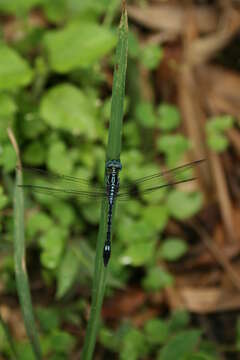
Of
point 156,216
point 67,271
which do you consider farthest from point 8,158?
point 156,216

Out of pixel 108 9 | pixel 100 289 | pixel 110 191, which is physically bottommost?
pixel 100 289

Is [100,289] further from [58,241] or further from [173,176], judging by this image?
[173,176]

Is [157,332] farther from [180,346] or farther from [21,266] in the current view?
[21,266]

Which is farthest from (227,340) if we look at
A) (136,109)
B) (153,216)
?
(136,109)

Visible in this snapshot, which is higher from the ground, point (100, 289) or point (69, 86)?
point (69, 86)

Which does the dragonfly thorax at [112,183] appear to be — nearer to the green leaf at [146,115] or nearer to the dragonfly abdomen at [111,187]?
the dragonfly abdomen at [111,187]

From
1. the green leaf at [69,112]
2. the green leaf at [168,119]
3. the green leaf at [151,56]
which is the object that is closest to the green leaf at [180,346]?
the green leaf at [69,112]
